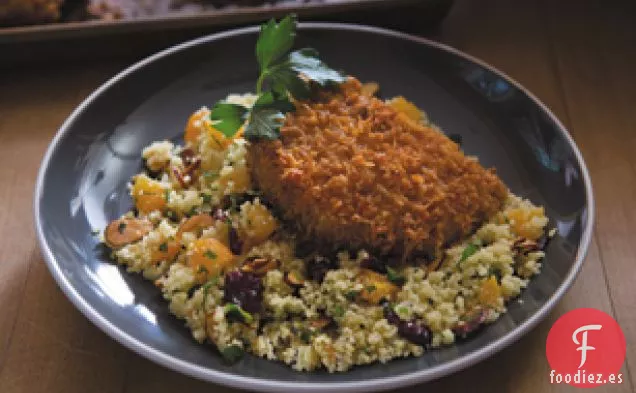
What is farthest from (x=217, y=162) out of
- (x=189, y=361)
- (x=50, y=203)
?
(x=189, y=361)

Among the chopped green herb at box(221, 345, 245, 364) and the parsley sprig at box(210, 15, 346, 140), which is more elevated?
the parsley sprig at box(210, 15, 346, 140)

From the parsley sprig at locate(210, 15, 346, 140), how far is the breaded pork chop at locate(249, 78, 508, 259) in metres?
0.06

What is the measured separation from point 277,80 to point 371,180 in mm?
506

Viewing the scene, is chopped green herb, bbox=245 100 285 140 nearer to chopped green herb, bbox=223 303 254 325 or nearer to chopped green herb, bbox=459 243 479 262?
chopped green herb, bbox=223 303 254 325

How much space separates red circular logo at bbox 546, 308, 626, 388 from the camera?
2182 mm

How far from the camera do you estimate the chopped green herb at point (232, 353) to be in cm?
204

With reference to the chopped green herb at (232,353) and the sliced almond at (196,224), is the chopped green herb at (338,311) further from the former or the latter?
the sliced almond at (196,224)

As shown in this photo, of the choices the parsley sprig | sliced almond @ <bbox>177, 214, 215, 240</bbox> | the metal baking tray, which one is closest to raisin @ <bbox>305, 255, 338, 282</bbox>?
sliced almond @ <bbox>177, 214, 215, 240</bbox>

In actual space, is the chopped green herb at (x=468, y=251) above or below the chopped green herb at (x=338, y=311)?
above

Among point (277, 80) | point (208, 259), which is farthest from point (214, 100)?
point (208, 259)

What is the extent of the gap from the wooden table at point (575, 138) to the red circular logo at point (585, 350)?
0.03m

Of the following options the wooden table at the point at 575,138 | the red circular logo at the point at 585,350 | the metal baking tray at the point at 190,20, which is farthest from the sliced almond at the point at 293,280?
the metal baking tray at the point at 190,20

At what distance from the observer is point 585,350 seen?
221cm

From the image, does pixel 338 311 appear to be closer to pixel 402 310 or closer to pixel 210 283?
pixel 402 310
